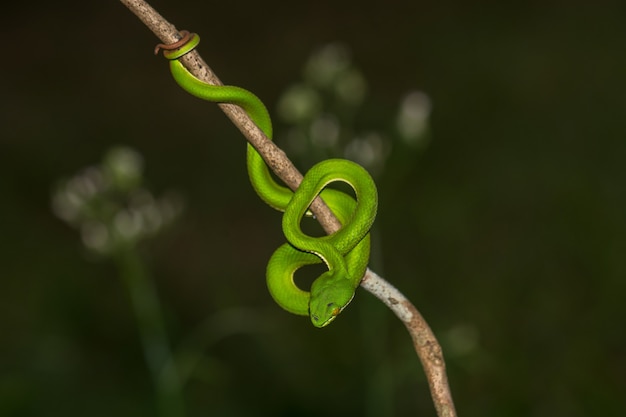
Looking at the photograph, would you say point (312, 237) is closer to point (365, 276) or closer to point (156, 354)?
point (365, 276)

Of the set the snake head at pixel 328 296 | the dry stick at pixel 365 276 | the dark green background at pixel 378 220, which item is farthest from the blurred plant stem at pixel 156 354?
the dry stick at pixel 365 276

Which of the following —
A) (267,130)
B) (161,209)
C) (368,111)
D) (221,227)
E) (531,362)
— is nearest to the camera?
(267,130)

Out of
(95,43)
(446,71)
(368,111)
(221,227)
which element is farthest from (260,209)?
(95,43)

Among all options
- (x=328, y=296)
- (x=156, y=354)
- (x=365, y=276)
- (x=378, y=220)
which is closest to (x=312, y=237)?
(x=328, y=296)

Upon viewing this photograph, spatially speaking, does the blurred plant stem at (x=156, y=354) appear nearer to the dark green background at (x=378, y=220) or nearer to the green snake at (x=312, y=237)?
the dark green background at (x=378, y=220)

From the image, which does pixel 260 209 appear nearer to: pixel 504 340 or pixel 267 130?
pixel 504 340

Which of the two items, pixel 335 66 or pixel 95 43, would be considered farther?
pixel 95 43
